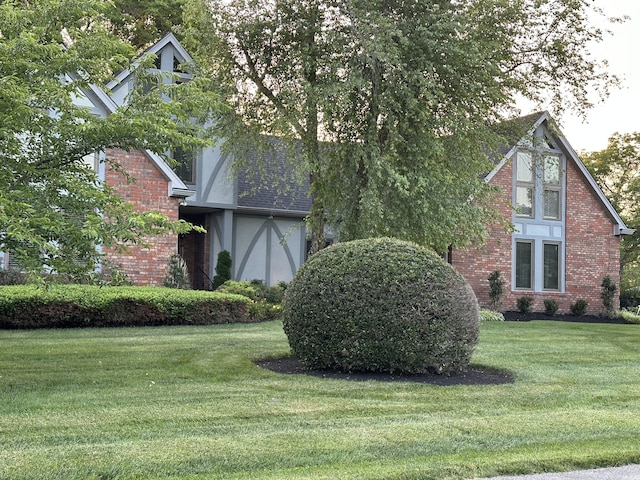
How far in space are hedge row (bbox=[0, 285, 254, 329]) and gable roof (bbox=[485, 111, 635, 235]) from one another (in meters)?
7.54

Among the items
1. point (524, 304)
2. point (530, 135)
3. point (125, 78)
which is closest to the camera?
point (530, 135)

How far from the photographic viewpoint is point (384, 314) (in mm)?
→ 9195

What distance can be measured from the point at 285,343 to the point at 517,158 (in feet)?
48.2

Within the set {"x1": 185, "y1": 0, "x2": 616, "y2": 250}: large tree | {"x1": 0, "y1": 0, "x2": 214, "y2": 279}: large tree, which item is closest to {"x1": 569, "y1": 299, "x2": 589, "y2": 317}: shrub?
{"x1": 185, "y1": 0, "x2": 616, "y2": 250}: large tree

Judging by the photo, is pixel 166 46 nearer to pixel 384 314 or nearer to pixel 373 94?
pixel 373 94

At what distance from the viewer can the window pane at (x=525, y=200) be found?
2503 centimetres

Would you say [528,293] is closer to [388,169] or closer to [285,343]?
[388,169]

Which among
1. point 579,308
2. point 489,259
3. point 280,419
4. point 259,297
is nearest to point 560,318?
point 579,308

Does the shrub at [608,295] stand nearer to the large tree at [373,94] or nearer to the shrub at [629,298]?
the shrub at [629,298]

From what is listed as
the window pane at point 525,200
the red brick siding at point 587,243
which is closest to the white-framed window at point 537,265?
the red brick siding at point 587,243

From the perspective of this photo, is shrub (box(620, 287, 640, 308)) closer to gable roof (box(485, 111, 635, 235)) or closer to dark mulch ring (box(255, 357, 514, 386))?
gable roof (box(485, 111, 635, 235))

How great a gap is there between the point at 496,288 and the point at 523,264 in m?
2.08

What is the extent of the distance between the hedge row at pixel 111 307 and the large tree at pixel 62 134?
219 inches

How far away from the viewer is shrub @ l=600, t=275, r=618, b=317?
1008 inches
